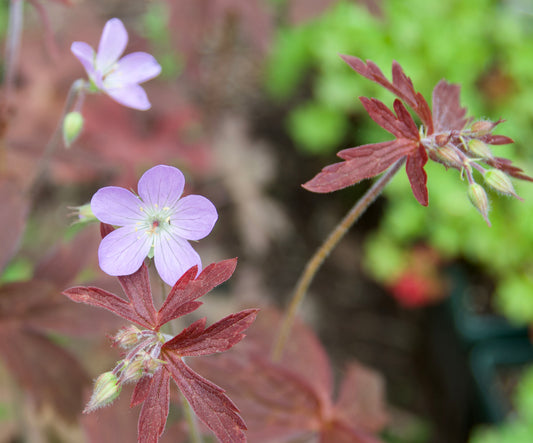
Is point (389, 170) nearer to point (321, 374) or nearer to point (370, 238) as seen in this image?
point (321, 374)

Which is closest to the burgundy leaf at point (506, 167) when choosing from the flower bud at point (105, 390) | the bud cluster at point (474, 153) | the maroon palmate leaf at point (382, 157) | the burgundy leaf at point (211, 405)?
the bud cluster at point (474, 153)

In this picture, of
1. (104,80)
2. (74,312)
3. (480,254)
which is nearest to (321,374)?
(74,312)

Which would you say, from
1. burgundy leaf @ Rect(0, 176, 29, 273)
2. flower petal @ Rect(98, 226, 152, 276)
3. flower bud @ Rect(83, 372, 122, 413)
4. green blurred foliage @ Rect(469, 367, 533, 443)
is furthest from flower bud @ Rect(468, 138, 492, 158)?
green blurred foliage @ Rect(469, 367, 533, 443)

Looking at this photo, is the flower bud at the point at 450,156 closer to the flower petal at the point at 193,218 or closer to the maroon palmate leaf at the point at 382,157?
the maroon palmate leaf at the point at 382,157

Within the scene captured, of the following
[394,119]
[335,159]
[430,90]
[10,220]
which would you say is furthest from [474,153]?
[335,159]

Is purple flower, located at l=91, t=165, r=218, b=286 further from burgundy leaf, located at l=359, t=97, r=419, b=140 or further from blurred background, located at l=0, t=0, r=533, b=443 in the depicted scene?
blurred background, located at l=0, t=0, r=533, b=443

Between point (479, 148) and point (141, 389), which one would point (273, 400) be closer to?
point (141, 389)
